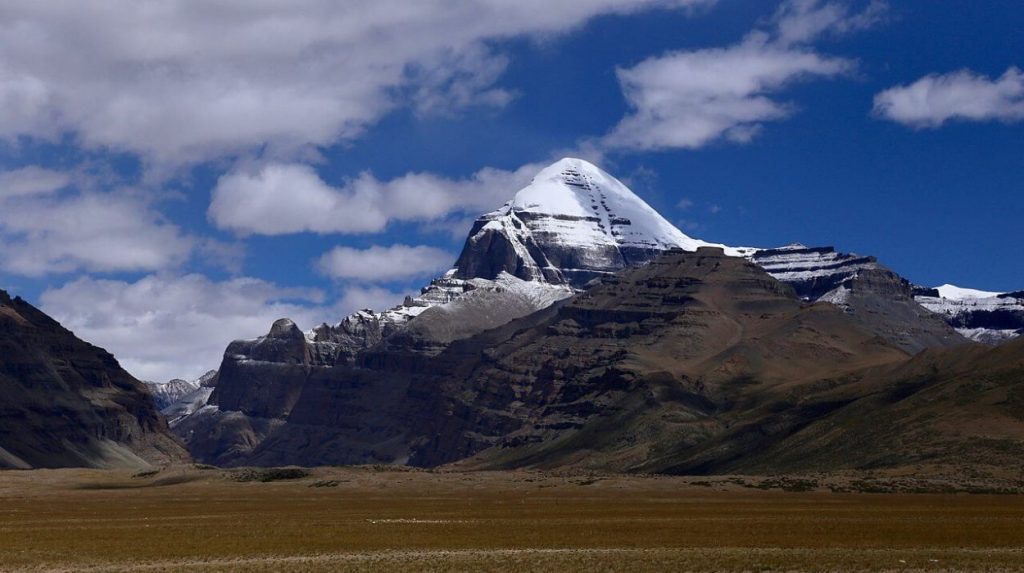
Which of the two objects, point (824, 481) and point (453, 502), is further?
point (824, 481)

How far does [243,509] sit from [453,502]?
2714 cm

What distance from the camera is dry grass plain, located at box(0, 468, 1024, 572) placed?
7838 centimetres

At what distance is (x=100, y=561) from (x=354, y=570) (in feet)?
52.6

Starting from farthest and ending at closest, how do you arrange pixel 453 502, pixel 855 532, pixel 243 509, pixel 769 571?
pixel 453 502 → pixel 243 509 → pixel 855 532 → pixel 769 571

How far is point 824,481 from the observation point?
646ft

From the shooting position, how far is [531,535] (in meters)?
99.9

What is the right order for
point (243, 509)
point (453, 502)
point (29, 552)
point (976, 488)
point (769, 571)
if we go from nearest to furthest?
point (769, 571) → point (29, 552) → point (243, 509) → point (453, 502) → point (976, 488)

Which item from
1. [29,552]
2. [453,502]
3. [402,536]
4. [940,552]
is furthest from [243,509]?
[940,552]

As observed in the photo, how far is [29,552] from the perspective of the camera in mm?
86250

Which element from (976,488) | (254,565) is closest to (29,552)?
(254,565)

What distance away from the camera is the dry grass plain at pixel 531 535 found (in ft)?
257

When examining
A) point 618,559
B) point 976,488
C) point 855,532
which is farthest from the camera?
point 976,488

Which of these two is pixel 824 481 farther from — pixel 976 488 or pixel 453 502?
pixel 453 502

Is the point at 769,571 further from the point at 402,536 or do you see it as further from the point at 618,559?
the point at 402,536
